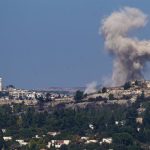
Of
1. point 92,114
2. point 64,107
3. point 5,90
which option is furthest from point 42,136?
point 5,90

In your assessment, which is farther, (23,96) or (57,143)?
(23,96)

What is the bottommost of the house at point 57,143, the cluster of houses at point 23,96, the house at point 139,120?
the house at point 57,143

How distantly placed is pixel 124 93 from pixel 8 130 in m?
19.4

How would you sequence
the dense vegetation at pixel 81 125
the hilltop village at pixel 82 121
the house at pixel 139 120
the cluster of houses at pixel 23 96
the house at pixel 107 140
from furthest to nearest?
the cluster of houses at pixel 23 96 < the house at pixel 139 120 < the hilltop village at pixel 82 121 < the dense vegetation at pixel 81 125 < the house at pixel 107 140

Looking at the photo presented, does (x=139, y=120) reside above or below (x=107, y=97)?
below

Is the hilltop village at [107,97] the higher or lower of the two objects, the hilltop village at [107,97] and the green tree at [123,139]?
the higher

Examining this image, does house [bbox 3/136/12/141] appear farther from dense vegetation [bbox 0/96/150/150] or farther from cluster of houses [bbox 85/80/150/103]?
cluster of houses [bbox 85/80/150/103]

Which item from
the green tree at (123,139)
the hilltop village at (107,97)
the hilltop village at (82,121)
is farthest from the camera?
the hilltop village at (107,97)

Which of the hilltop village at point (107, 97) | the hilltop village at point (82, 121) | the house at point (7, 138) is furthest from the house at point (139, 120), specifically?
the house at point (7, 138)

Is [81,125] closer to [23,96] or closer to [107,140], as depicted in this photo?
[107,140]

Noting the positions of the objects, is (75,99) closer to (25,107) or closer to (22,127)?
(25,107)

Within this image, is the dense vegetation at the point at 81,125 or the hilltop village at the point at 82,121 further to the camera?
the hilltop village at the point at 82,121

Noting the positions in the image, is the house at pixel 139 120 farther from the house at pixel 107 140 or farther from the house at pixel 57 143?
the house at pixel 57 143

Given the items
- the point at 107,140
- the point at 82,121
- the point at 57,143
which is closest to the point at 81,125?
the point at 82,121
